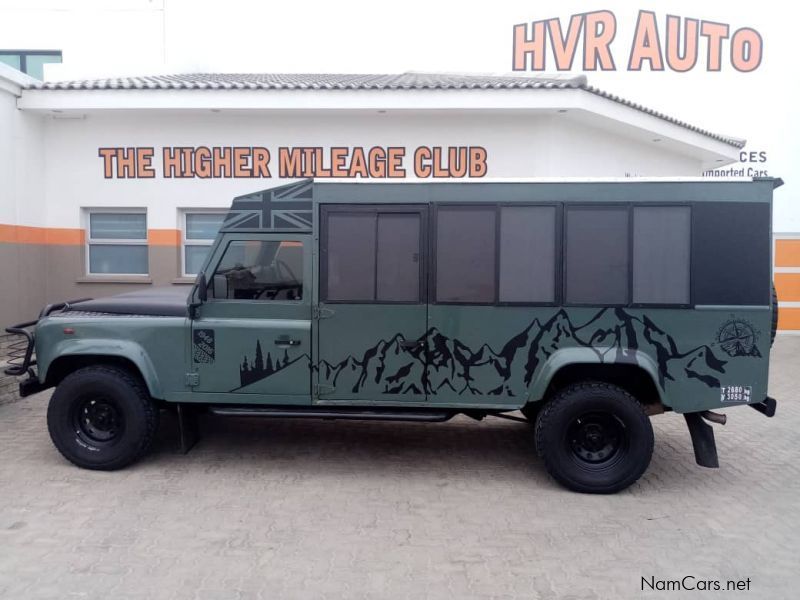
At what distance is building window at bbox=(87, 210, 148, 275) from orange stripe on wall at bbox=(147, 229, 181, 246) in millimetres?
272

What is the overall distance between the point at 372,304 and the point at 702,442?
9.57ft

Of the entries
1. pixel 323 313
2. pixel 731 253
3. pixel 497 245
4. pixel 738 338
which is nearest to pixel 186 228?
pixel 323 313

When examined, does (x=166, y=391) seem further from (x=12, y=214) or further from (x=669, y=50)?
(x=669, y=50)

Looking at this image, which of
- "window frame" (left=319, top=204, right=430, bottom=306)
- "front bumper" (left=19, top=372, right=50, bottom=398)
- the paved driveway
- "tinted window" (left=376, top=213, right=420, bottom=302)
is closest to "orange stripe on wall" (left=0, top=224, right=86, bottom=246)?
the paved driveway

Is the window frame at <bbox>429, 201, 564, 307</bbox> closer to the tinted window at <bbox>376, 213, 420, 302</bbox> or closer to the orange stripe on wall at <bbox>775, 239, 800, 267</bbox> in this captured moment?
the tinted window at <bbox>376, 213, 420, 302</bbox>

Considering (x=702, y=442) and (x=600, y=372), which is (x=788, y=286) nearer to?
(x=702, y=442)

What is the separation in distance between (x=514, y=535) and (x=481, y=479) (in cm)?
108

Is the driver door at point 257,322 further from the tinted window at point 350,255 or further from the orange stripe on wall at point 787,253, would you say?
the orange stripe on wall at point 787,253

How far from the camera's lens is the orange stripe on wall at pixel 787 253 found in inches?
545

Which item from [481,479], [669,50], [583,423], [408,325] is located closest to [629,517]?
[583,423]

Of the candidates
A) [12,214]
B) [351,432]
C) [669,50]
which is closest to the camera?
[351,432]

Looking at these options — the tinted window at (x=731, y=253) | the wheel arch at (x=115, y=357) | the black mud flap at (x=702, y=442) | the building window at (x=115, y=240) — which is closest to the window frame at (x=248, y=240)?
the wheel arch at (x=115, y=357)

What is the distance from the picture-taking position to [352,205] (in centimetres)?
546

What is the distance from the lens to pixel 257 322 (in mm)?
5527
